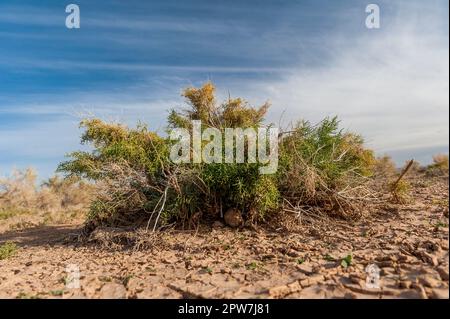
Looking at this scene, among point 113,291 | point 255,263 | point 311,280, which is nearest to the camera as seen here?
point 311,280

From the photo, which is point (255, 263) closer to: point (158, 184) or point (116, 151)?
point (158, 184)

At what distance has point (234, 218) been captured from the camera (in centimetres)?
563

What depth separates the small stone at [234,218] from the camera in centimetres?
562

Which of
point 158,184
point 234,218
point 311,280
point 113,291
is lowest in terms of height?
point 113,291

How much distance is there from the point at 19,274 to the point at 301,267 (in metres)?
3.44

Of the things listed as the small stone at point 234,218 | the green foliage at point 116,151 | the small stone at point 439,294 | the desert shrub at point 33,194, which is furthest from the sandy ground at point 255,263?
the desert shrub at point 33,194

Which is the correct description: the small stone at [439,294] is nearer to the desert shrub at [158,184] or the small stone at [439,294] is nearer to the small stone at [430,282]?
the small stone at [430,282]

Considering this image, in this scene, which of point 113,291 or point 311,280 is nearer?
point 311,280

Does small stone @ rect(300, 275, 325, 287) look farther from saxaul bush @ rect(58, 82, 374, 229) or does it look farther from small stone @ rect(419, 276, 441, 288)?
saxaul bush @ rect(58, 82, 374, 229)

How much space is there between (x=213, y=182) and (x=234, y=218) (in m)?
0.61

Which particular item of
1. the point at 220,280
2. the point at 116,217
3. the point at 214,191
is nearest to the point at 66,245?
the point at 116,217

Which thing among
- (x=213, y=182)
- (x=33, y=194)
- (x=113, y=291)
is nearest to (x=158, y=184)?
(x=213, y=182)

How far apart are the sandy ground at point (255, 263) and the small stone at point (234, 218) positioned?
11 cm

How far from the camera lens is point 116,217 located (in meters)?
6.18
